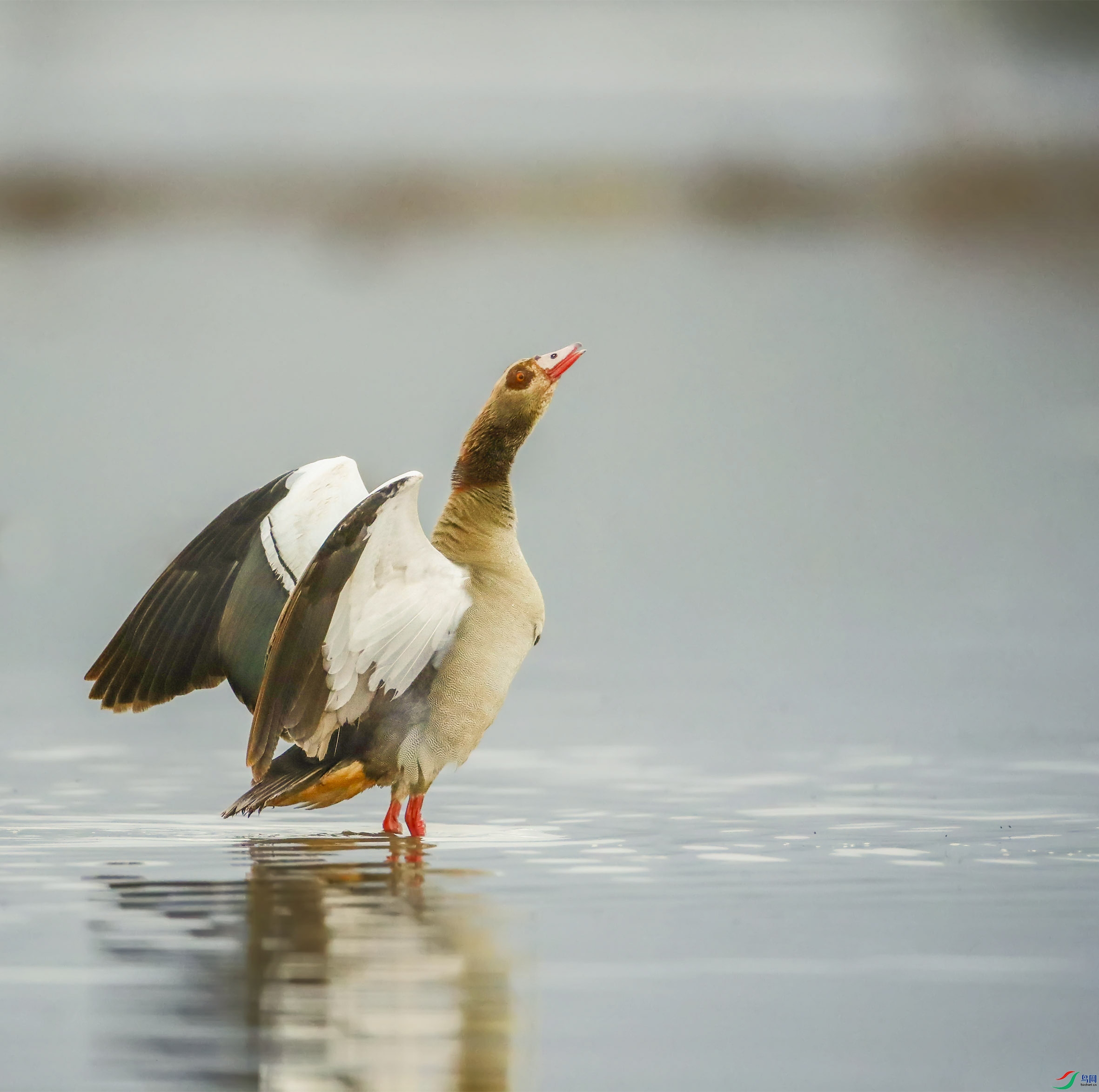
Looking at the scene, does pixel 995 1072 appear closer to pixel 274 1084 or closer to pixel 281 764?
pixel 274 1084

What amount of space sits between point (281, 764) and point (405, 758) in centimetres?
54

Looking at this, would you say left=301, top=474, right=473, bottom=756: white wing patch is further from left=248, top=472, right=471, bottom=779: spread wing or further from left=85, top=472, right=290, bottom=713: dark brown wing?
left=85, top=472, right=290, bottom=713: dark brown wing

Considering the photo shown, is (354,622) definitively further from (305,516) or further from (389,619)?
(305,516)

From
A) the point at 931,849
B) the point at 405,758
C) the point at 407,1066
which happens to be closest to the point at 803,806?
the point at 931,849

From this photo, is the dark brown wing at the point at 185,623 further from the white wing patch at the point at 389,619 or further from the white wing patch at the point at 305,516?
the white wing patch at the point at 389,619

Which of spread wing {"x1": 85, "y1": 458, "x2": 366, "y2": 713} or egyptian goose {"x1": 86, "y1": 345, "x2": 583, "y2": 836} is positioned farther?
spread wing {"x1": 85, "y1": 458, "x2": 366, "y2": 713}

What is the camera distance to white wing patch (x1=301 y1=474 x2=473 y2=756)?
631cm

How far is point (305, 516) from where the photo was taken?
729 cm

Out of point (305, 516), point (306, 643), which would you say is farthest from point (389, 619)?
point (305, 516)

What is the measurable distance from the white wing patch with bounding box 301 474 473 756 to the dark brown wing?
93 cm

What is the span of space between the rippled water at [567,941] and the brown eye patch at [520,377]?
5.29ft

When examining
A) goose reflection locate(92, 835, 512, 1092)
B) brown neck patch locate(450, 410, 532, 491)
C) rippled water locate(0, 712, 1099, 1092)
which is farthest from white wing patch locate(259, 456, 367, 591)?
goose reflection locate(92, 835, 512, 1092)

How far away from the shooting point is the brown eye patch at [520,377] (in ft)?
23.6

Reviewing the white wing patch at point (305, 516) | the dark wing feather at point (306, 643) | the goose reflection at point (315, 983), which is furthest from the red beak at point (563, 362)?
the goose reflection at point (315, 983)
